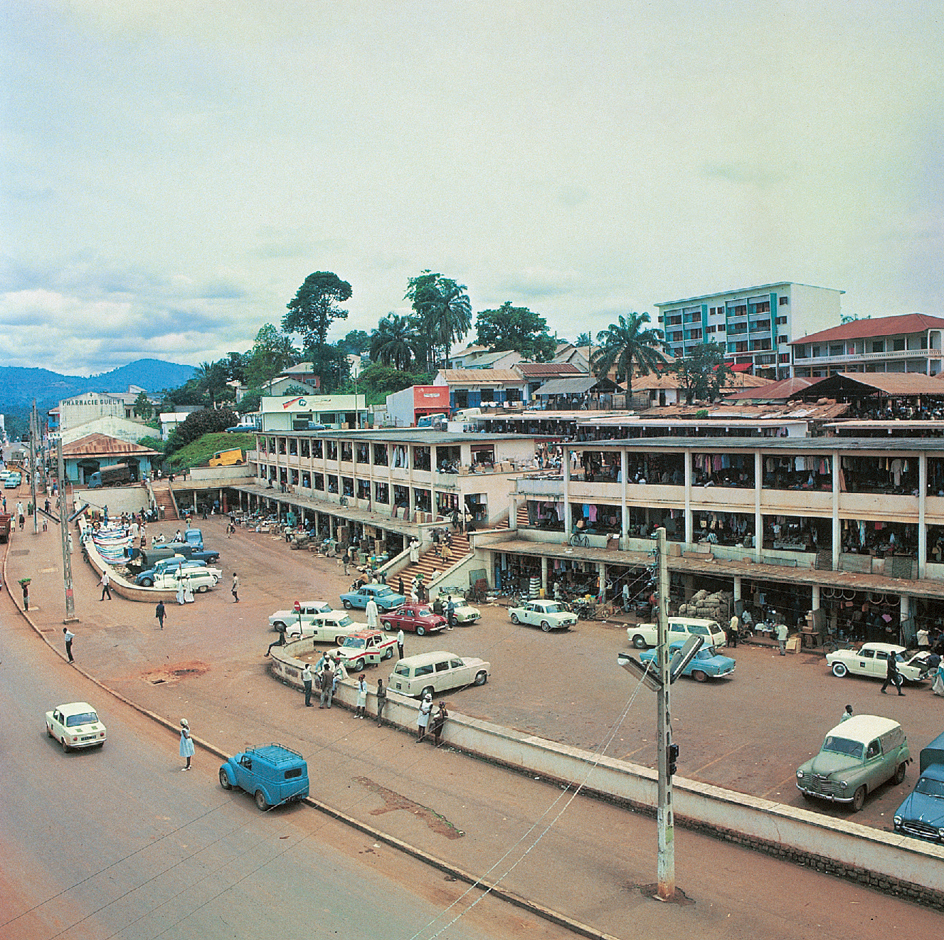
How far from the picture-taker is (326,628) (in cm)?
3669

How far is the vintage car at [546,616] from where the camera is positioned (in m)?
36.2

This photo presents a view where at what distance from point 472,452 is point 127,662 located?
77.8 feet

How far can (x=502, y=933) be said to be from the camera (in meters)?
15.1

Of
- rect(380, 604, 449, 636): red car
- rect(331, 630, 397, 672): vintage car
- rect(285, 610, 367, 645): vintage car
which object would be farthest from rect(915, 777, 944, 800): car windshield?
rect(285, 610, 367, 645): vintage car

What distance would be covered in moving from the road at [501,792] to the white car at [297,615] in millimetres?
814

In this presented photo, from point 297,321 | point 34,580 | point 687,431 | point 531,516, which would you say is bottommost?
point 34,580

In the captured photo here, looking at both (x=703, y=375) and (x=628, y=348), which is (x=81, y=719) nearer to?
(x=628, y=348)

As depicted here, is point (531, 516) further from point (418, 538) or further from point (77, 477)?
point (77, 477)

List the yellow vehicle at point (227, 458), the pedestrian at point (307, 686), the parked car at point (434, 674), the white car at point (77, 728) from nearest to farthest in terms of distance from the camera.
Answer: the white car at point (77, 728) < the parked car at point (434, 674) < the pedestrian at point (307, 686) < the yellow vehicle at point (227, 458)

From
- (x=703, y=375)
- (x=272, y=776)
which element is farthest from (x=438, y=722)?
(x=703, y=375)

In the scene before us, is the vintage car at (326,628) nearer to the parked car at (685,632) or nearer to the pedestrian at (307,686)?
the pedestrian at (307,686)

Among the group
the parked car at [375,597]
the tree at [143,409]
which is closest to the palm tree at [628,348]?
the parked car at [375,597]

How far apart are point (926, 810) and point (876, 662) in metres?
11.2

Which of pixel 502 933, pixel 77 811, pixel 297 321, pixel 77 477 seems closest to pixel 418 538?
pixel 77 811
